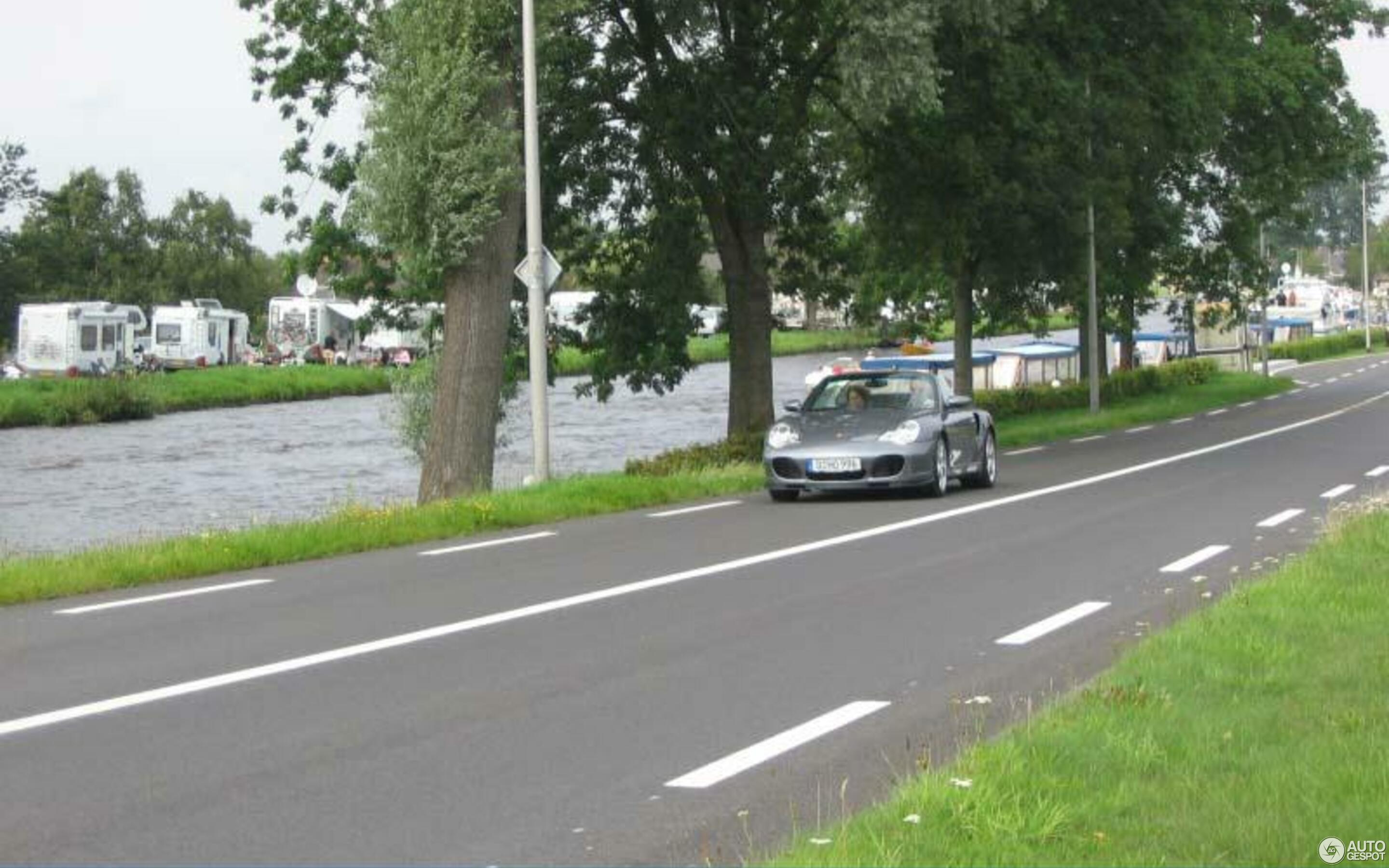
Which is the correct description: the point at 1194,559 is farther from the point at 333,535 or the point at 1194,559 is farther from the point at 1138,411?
the point at 1138,411

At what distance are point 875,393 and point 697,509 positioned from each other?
117 inches

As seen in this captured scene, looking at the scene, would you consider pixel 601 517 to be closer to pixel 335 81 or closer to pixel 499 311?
pixel 499 311

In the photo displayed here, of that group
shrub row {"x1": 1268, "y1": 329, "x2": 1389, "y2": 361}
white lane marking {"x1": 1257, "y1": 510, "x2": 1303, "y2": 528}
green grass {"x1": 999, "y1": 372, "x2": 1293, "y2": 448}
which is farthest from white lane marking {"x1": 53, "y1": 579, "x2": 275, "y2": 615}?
shrub row {"x1": 1268, "y1": 329, "x2": 1389, "y2": 361}

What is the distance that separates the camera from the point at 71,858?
5.67m

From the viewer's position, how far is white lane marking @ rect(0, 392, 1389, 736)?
26.8 ft

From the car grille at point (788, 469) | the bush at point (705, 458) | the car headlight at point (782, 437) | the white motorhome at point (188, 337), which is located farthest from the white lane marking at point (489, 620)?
the white motorhome at point (188, 337)

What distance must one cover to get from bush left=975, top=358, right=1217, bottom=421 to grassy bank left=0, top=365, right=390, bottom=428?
20.6 m

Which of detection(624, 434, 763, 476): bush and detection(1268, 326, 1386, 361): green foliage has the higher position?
detection(1268, 326, 1386, 361): green foliage

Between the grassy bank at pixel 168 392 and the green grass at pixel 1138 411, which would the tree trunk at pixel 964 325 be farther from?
the grassy bank at pixel 168 392

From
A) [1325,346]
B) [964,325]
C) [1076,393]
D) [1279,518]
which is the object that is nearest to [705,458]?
[1279,518]

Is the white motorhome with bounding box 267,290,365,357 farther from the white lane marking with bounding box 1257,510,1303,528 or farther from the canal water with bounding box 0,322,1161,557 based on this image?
the white lane marking with bounding box 1257,510,1303,528

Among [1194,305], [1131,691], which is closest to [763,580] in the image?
[1131,691]

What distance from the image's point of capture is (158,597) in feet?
40.8

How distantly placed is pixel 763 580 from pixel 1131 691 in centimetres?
528
